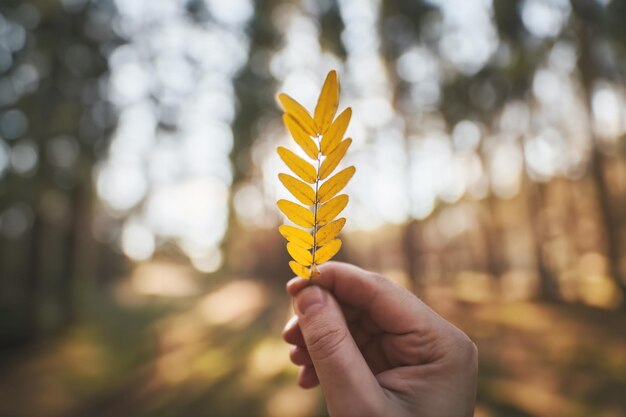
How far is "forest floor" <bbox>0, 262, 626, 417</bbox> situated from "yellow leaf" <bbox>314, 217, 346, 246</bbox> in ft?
17.3

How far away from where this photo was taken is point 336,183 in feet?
3.34

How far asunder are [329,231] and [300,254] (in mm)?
121

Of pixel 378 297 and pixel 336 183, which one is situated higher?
pixel 336 183

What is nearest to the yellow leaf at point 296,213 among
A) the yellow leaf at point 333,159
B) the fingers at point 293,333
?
the yellow leaf at point 333,159

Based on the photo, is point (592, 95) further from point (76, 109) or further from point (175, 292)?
point (175, 292)

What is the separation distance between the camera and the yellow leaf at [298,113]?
3.06 feet

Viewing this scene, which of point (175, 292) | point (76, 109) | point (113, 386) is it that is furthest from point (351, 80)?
point (175, 292)

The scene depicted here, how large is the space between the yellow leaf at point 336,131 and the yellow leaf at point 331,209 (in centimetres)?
15

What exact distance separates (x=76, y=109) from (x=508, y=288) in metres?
16.8

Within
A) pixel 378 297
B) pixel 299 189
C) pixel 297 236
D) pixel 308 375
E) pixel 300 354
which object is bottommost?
pixel 308 375

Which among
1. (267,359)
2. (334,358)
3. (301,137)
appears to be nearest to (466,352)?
(334,358)

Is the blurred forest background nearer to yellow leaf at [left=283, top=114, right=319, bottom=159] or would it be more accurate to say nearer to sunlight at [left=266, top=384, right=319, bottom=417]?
sunlight at [left=266, top=384, right=319, bottom=417]

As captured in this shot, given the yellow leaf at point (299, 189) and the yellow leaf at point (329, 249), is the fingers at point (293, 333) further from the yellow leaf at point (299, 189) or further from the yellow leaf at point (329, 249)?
the yellow leaf at point (299, 189)

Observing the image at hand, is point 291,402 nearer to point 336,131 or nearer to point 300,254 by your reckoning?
point 300,254
